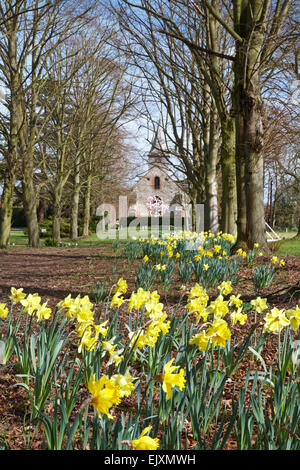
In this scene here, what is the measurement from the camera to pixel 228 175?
941 centimetres

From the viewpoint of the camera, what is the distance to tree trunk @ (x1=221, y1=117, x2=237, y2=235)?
905 cm

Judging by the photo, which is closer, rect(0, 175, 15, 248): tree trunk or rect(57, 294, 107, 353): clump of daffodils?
rect(57, 294, 107, 353): clump of daffodils

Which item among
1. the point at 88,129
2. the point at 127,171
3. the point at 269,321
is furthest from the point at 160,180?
the point at 269,321

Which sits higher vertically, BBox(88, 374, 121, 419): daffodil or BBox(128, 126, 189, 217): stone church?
BBox(128, 126, 189, 217): stone church

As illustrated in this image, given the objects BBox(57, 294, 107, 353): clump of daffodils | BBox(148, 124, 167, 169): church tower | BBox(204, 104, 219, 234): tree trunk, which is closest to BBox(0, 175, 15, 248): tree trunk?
BBox(148, 124, 167, 169): church tower

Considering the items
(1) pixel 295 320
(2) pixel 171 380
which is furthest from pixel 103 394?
(1) pixel 295 320

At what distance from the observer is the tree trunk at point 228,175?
9055 mm

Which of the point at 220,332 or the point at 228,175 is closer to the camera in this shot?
the point at 220,332

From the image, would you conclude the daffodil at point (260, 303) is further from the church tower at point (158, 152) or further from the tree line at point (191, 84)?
the church tower at point (158, 152)

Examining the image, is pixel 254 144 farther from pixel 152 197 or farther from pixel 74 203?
pixel 152 197

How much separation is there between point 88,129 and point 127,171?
424 inches

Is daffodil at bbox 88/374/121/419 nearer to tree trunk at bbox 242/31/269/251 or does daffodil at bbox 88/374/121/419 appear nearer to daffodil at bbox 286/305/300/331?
daffodil at bbox 286/305/300/331

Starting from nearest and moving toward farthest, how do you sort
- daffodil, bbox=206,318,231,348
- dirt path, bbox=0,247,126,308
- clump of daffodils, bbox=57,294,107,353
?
daffodil, bbox=206,318,231,348 → clump of daffodils, bbox=57,294,107,353 → dirt path, bbox=0,247,126,308

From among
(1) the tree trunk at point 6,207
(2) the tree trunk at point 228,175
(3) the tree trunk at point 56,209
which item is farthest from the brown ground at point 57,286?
(3) the tree trunk at point 56,209
